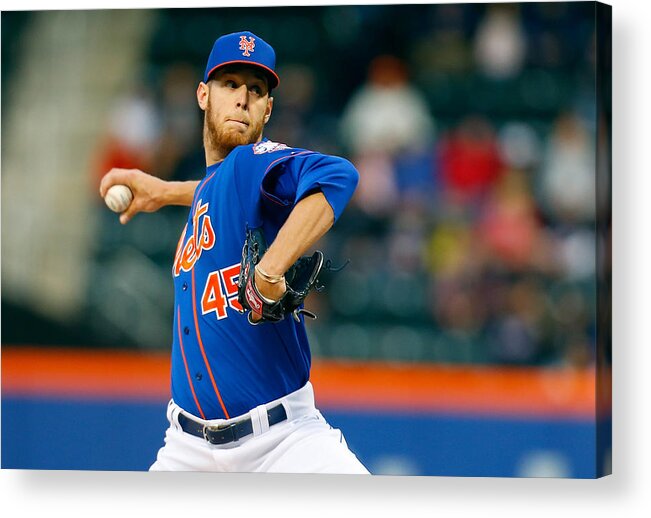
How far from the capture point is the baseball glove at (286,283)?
4.07m

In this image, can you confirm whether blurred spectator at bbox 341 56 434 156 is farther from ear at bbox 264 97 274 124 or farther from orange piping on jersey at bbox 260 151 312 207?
orange piping on jersey at bbox 260 151 312 207

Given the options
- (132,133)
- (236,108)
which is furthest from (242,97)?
(132,133)

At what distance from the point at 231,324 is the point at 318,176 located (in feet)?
2.59

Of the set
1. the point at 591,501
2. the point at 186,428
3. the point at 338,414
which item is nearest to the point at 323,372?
the point at 338,414

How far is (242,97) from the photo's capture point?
4.98m

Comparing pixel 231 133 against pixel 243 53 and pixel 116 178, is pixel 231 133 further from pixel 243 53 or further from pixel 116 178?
pixel 116 178

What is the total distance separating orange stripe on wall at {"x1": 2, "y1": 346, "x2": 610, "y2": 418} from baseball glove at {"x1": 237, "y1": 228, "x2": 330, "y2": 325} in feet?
3.23

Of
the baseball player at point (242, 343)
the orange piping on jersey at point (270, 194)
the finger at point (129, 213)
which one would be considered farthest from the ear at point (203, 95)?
the orange piping on jersey at point (270, 194)

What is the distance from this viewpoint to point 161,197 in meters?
5.43

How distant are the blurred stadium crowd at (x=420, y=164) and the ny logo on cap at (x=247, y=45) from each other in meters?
0.22

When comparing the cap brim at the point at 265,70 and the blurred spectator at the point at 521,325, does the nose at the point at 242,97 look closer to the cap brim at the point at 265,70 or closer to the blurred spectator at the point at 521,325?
the cap brim at the point at 265,70

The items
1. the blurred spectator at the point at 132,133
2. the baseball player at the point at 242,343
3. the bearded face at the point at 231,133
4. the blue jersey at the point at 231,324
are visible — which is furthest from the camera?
the blurred spectator at the point at 132,133

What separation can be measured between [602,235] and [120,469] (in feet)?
7.46

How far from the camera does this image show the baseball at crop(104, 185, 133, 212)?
5.39 metres
